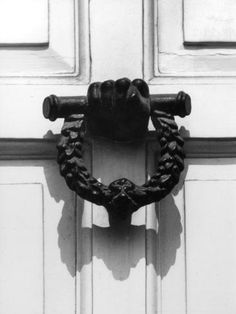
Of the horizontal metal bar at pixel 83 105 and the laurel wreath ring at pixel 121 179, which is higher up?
the horizontal metal bar at pixel 83 105

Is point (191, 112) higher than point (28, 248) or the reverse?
higher

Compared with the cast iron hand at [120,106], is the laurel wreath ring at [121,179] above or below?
below

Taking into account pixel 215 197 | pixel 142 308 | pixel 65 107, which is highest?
Answer: pixel 65 107

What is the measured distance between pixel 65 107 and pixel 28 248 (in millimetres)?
159

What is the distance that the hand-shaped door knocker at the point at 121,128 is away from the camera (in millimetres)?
1053

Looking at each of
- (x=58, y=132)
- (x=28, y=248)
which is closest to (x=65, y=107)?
(x=58, y=132)

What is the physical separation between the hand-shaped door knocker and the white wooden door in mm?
37

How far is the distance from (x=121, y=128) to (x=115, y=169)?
51mm

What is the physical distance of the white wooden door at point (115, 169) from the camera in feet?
3.59

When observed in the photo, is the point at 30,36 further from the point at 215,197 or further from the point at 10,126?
the point at 215,197

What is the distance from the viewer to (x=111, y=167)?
3.62 ft

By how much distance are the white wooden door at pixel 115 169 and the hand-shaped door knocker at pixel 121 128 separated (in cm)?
4

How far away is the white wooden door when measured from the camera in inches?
43.1

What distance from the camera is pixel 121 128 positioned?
3.54 feet
